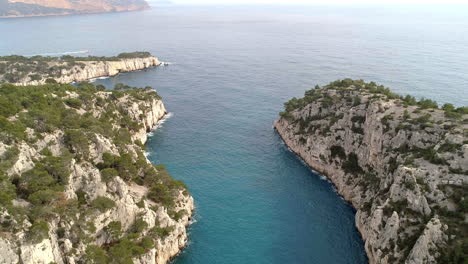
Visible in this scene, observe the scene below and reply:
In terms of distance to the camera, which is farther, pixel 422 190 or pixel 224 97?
pixel 224 97

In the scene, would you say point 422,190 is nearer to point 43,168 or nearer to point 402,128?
point 402,128

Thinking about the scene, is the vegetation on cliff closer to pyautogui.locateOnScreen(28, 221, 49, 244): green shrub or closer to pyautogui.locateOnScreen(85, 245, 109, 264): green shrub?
pyautogui.locateOnScreen(85, 245, 109, 264): green shrub

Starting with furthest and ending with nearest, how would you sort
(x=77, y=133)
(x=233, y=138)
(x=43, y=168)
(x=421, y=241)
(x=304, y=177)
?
(x=233, y=138) < (x=304, y=177) < (x=77, y=133) < (x=43, y=168) < (x=421, y=241)

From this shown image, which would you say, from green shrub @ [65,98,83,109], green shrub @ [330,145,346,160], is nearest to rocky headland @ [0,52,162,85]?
green shrub @ [65,98,83,109]

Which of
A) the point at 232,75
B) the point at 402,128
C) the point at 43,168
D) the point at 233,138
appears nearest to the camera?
the point at 43,168

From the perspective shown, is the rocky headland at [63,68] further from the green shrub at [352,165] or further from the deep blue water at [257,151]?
the green shrub at [352,165]

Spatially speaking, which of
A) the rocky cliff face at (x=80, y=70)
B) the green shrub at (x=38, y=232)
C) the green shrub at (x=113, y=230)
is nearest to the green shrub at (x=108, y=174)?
the green shrub at (x=113, y=230)

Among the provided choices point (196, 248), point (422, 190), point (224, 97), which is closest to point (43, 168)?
point (196, 248)
